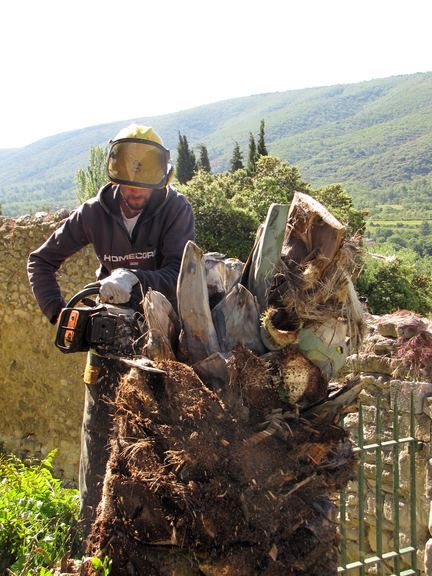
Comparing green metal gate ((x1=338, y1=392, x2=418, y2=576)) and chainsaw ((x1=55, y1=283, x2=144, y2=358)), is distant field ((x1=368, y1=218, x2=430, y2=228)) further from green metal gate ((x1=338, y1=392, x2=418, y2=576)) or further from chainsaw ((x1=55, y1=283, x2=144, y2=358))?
chainsaw ((x1=55, y1=283, x2=144, y2=358))

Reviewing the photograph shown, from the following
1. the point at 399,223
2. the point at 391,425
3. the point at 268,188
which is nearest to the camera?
the point at 391,425

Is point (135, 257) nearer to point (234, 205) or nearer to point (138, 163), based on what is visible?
point (138, 163)

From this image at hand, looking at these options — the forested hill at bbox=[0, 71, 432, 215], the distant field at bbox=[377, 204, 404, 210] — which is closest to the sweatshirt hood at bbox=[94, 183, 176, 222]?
the forested hill at bbox=[0, 71, 432, 215]

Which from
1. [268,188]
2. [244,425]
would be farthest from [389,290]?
[244,425]

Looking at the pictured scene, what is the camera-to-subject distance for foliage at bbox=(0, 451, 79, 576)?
234cm

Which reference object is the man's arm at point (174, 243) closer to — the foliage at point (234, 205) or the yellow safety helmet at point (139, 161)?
the yellow safety helmet at point (139, 161)

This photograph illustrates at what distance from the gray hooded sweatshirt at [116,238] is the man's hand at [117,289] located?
0.37 m

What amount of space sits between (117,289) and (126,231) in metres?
0.67

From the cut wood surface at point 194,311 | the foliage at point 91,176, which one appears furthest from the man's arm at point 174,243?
the foliage at point 91,176

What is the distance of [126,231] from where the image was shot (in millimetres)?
3064

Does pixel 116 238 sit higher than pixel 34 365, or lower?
higher

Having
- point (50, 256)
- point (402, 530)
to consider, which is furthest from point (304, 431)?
point (402, 530)

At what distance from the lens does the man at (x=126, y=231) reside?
266 cm

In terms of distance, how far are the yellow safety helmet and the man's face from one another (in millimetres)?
52
